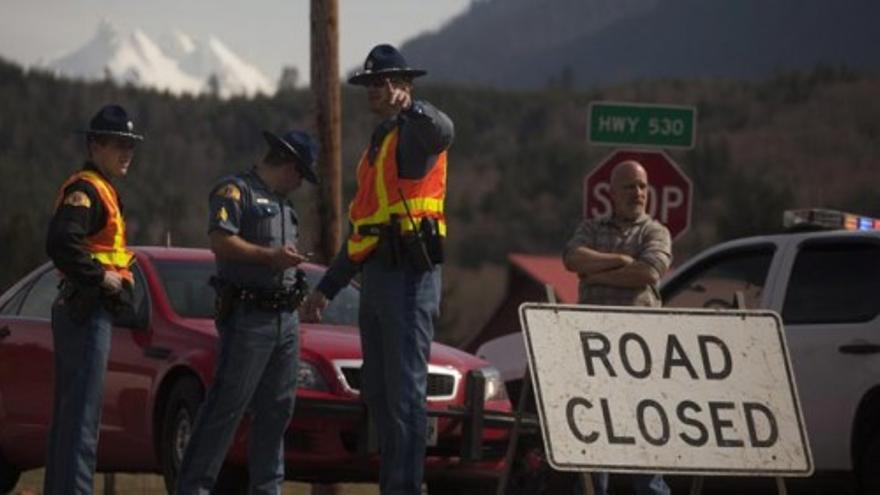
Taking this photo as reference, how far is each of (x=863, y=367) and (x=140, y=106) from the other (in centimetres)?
10383

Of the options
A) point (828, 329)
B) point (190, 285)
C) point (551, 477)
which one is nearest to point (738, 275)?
point (828, 329)

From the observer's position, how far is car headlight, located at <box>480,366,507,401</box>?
15.0 metres

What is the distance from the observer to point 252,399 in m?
12.8

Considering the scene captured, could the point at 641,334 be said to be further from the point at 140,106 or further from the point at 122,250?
the point at 140,106

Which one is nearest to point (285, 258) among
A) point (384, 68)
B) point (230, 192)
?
point (230, 192)

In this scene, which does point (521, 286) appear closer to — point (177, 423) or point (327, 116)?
point (327, 116)

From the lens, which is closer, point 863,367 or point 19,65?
point 863,367

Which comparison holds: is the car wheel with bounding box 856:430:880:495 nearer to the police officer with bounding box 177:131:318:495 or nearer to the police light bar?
the police light bar

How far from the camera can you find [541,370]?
11.0 metres

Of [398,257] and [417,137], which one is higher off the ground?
[417,137]

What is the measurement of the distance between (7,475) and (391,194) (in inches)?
215

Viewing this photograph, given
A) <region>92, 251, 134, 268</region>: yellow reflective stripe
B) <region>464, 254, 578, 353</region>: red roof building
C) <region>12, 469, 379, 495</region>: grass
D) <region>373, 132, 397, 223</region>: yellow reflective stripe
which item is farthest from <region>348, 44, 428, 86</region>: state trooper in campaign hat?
<region>464, 254, 578, 353</region>: red roof building

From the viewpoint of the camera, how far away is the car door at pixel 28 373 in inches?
627

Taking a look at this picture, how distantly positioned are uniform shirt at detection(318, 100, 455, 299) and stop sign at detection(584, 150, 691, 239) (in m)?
8.61
